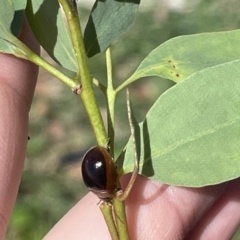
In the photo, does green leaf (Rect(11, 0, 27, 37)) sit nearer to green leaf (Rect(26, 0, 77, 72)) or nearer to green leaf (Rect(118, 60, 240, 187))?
green leaf (Rect(26, 0, 77, 72))

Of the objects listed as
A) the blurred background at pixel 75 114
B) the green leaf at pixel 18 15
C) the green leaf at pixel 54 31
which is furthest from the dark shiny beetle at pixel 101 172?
the blurred background at pixel 75 114

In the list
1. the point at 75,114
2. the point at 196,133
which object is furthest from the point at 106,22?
the point at 75,114

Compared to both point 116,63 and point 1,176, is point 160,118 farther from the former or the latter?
point 116,63

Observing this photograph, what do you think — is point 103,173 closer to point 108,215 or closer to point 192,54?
point 108,215

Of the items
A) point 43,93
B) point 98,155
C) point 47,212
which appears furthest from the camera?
point 43,93

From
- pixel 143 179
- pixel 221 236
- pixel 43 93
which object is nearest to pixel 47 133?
pixel 43 93

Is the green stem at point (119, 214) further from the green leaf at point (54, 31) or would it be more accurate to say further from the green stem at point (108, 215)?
the green leaf at point (54, 31)
